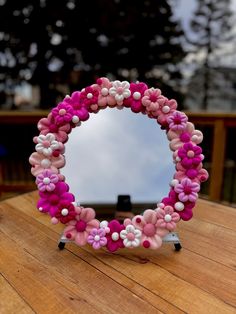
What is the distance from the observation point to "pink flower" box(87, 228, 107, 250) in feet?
3.04

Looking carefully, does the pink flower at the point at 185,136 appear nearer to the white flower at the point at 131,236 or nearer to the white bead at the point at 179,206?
the white bead at the point at 179,206

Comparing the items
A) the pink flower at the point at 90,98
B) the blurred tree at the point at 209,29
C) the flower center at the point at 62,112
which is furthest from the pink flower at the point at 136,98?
the blurred tree at the point at 209,29

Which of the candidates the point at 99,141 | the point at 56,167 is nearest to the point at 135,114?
the point at 99,141

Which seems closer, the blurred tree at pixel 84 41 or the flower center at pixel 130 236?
the flower center at pixel 130 236

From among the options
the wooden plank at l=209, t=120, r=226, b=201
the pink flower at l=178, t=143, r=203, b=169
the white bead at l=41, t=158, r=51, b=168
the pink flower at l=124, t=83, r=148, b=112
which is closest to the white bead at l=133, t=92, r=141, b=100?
the pink flower at l=124, t=83, r=148, b=112

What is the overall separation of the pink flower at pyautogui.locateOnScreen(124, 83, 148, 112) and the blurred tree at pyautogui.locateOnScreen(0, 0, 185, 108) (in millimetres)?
4660

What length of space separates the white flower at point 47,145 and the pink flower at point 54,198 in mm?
109

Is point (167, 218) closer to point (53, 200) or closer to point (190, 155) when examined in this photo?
point (190, 155)

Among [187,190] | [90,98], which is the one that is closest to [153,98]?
[90,98]

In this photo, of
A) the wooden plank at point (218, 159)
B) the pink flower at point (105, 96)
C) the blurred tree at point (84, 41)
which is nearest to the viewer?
the pink flower at point (105, 96)

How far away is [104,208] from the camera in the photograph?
1149mm

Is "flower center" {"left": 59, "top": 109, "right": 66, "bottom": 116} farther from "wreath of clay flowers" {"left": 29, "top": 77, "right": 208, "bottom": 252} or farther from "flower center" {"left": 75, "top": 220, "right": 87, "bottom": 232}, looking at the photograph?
"flower center" {"left": 75, "top": 220, "right": 87, "bottom": 232}

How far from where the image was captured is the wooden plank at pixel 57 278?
749mm

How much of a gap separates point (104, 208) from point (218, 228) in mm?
465
